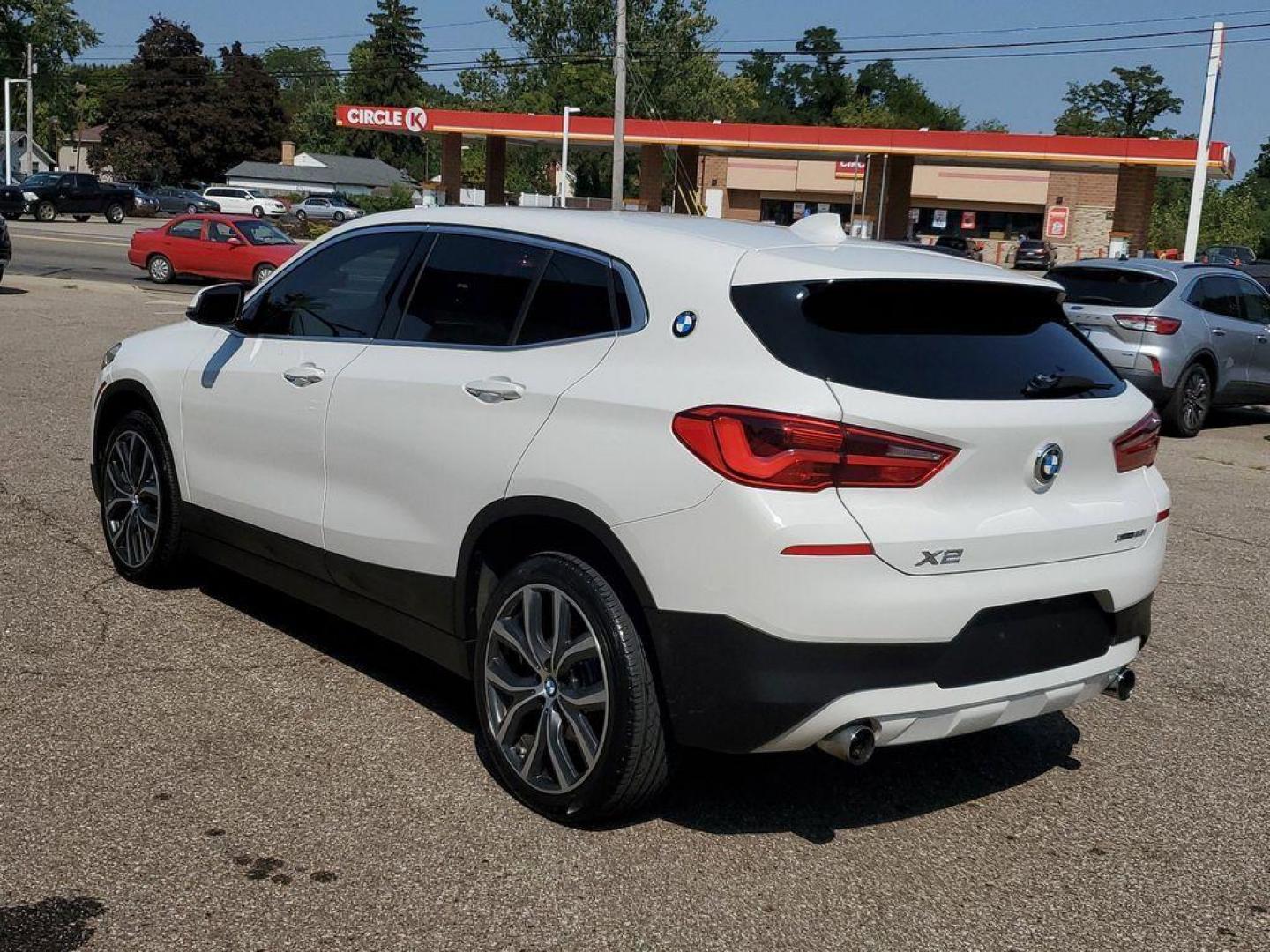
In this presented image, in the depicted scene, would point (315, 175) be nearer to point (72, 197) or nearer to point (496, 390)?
point (72, 197)

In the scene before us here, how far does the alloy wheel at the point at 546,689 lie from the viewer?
3861mm

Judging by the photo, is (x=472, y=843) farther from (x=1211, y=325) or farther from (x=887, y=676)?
(x=1211, y=325)

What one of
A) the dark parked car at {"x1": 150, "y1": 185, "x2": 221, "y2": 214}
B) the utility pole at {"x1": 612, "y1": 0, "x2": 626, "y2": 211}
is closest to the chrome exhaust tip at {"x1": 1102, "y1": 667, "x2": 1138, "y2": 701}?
the utility pole at {"x1": 612, "y1": 0, "x2": 626, "y2": 211}

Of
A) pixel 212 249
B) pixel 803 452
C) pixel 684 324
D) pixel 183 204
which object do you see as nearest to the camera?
pixel 803 452

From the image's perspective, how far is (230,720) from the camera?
4680 millimetres

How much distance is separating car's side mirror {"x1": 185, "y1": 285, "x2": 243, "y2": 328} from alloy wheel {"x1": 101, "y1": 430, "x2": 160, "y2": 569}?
711mm

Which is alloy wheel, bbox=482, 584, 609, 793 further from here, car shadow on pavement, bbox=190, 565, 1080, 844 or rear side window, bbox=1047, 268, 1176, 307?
rear side window, bbox=1047, 268, 1176, 307

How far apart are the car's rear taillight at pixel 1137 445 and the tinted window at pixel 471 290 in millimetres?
1886

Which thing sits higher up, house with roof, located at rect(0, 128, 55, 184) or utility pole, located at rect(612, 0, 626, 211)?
utility pole, located at rect(612, 0, 626, 211)

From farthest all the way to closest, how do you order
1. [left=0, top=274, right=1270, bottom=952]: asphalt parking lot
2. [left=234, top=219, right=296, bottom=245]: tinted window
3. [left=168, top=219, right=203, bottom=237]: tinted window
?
[left=168, top=219, right=203, bottom=237]: tinted window < [left=234, top=219, right=296, bottom=245]: tinted window < [left=0, top=274, right=1270, bottom=952]: asphalt parking lot

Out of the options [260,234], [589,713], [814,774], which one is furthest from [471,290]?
[260,234]

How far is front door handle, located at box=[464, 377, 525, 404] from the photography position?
413 centimetres

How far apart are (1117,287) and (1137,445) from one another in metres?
9.49

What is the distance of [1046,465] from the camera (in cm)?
382
